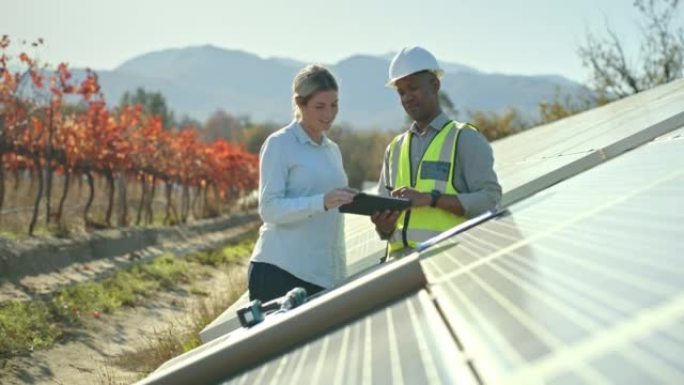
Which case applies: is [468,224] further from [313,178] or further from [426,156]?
[313,178]

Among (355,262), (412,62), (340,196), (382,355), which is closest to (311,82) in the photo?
(412,62)

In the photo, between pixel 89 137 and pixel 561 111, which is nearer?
pixel 89 137

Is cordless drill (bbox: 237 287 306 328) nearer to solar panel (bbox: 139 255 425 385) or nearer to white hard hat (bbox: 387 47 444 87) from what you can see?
solar panel (bbox: 139 255 425 385)

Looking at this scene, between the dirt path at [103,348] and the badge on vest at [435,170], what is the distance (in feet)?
11.8

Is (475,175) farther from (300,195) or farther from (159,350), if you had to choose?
(159,350)

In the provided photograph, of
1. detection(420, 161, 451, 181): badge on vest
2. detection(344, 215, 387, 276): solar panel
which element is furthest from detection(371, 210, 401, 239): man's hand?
detection(344, 215, 387, 276): solar panel

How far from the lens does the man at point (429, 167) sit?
3.34 meters

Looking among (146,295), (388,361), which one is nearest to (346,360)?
(388,361)

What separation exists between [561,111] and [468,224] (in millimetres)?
24580

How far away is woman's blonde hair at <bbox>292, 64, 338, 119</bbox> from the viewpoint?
11.4 feet

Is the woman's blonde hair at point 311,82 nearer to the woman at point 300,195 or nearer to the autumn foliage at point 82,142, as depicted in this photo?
the woman at point 300,195

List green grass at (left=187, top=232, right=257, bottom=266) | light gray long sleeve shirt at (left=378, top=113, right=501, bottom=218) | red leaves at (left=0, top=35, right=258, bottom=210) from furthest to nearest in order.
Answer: green grass at (left=187, top=232, right=257, bottom=266) < red leaves at (left=0, top=35, right=258, bottom=210) < light gray long sleeve shirt at (left=378, top=113, right=501, bottom=218)

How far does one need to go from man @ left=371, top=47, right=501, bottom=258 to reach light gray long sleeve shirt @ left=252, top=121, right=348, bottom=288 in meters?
0.27

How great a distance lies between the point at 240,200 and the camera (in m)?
42.7
